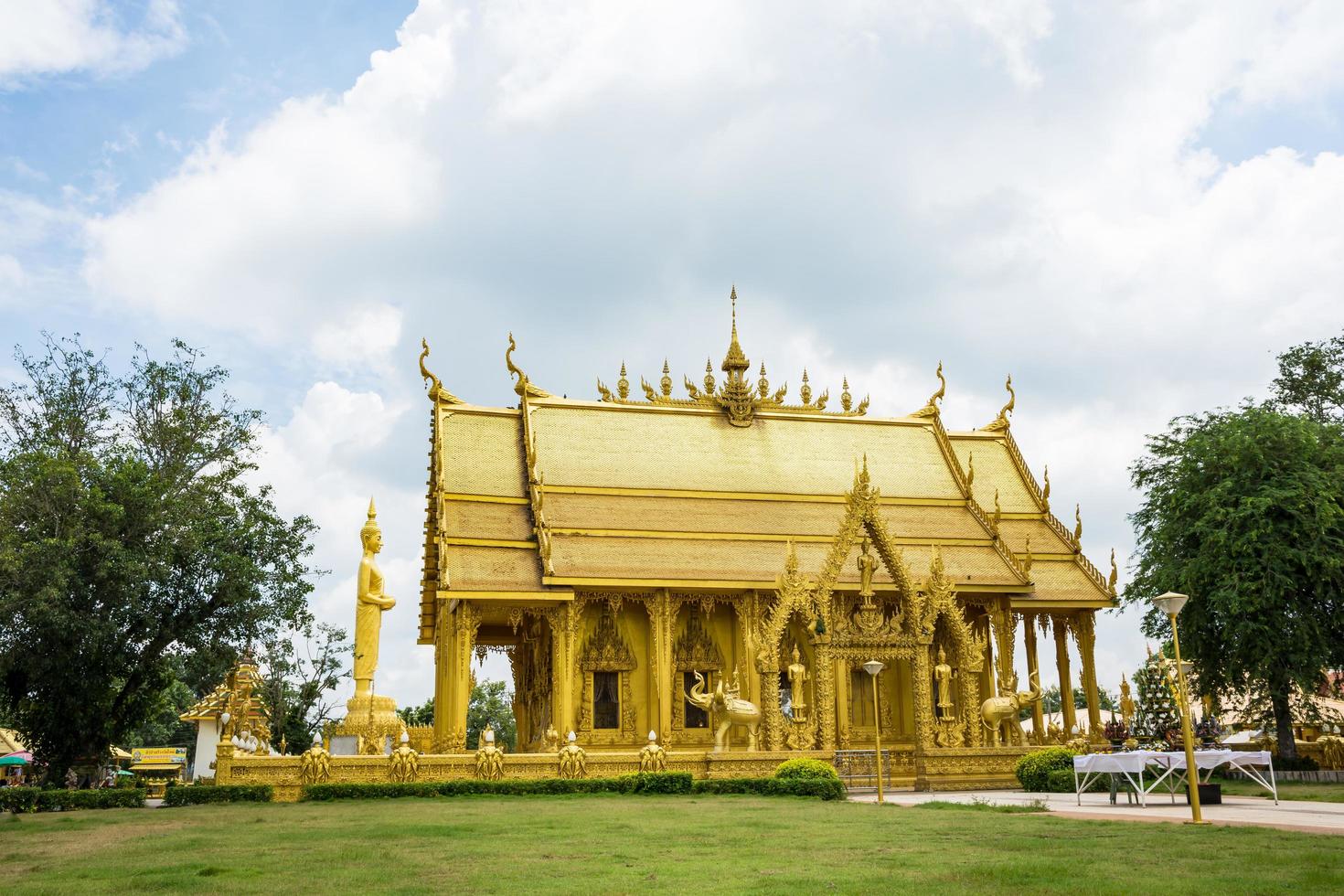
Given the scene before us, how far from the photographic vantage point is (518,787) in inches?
748

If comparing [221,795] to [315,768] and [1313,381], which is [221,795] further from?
[1313,381]

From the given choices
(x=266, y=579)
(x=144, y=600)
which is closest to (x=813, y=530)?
(x=266, y=579)

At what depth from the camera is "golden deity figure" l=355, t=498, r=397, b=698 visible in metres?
23.2

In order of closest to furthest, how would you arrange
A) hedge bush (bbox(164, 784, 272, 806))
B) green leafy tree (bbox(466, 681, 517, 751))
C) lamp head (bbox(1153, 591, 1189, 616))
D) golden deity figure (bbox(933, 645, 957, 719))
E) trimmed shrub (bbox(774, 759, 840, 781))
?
lamp head (bbox(1153, 591, 1189, 616)) < trimmed shrub (bbox(774, 759, 840, 781)) < hedge bush (bbox(164, 784, 272, 806)) < golden deity figure (bbox(933, 645, 957, 719)) < green leafy tree (bbox(466, 681, 517, 751))

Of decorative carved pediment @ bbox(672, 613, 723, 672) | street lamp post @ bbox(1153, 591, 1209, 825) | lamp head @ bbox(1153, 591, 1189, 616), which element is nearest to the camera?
street lamp post @ bbox(1153, 591, 1209, 825)

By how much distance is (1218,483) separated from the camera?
2330 centimetres

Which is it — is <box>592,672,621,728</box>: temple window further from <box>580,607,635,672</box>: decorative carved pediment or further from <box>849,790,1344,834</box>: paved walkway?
<box>849,790,1344,834</box>: paved walkway

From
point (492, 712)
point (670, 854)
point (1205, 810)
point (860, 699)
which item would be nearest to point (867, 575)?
point (860, 699)

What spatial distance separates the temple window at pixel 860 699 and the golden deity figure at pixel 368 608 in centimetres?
1051

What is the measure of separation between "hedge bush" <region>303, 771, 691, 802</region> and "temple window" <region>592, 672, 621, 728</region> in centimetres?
578

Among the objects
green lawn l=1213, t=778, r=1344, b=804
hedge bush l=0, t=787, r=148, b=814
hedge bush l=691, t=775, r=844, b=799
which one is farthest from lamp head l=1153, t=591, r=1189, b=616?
hedge bush l=0, t=787, r=148, b=814

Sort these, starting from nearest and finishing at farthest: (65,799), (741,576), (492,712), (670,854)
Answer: (670,854) → (65,799) → (741,576) → (492,712)

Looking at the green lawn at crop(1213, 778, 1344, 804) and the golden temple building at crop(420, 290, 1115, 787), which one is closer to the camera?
the green lawn at crop(1213, 778, 1344, 804)

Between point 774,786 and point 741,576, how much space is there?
685 centimetres
